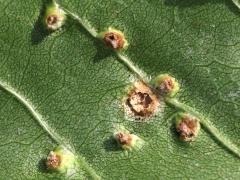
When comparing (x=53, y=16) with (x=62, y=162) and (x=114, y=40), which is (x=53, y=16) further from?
(x=62, y=162)

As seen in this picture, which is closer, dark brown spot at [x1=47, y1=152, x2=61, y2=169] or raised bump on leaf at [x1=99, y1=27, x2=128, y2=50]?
raised bump on leaf at [x1=99, y1=27, x2=128, y2=50]

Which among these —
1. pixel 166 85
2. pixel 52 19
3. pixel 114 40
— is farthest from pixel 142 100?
pixel 52 19

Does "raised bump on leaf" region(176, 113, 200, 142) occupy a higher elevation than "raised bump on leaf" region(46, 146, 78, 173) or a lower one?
higher

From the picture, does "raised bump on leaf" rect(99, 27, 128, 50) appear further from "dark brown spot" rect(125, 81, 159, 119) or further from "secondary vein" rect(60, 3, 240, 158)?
"dark brown spot" rect(125, 81, 159, 119)

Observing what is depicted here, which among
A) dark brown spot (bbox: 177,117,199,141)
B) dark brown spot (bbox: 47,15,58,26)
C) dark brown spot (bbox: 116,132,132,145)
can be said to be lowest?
dark brown spot (bbox: 116,132,132,145)

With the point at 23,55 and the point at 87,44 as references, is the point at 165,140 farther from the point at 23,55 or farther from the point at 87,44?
the point at 23,55

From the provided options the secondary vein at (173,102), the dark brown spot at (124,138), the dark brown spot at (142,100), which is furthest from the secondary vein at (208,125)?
the dark brown spot at (124,138)

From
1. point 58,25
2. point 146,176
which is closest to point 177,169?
point 146,176

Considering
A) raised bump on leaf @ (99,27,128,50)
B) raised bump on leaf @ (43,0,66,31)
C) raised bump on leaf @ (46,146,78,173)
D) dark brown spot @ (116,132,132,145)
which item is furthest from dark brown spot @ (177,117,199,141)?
raised bump on leaf @ (43,0,66,31)
